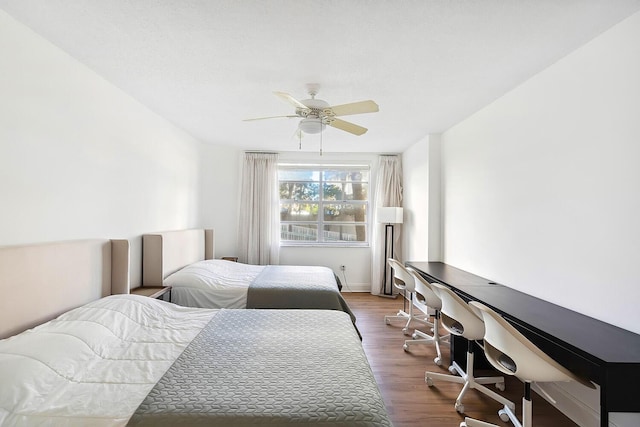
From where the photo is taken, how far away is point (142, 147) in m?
3.20

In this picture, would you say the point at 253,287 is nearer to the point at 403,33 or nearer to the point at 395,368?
the point at 395,368

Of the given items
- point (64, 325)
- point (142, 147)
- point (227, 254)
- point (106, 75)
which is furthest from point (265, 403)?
point (227, 254)

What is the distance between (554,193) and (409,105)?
1508mm

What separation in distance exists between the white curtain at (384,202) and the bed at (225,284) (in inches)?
72.3

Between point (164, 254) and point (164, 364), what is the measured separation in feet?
6.43

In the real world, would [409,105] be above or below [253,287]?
above

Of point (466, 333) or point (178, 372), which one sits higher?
point (178, 372)

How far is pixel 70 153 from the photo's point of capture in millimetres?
2223

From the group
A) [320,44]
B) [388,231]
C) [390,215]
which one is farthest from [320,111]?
[388,231]

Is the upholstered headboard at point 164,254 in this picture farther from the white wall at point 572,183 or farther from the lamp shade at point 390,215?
the white wall at point 572,183

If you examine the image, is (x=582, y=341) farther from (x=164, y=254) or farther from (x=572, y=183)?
(x=164, y=254)

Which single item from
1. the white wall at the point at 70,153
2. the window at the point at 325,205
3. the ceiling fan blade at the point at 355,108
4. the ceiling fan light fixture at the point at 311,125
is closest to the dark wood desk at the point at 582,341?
the ceiling fan blade at the point at 355,108

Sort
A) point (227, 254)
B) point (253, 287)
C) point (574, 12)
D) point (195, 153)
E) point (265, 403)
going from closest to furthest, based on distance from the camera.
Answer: point (265, 403), point (574, 12), point (253, 287), point (195, 153), point (227, 254)

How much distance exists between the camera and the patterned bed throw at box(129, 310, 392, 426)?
1.12 m
